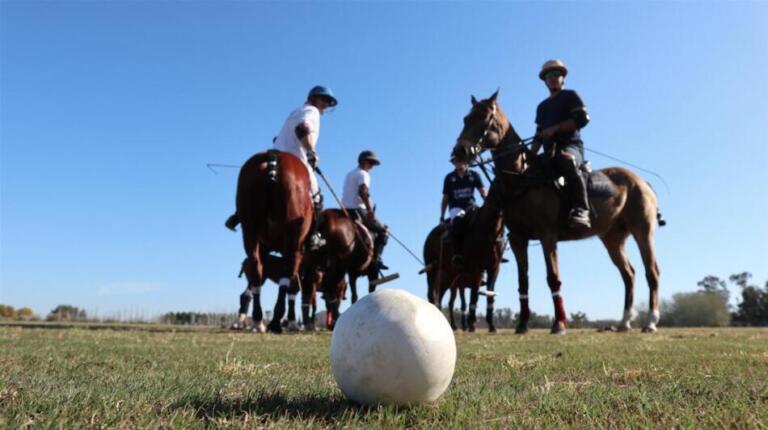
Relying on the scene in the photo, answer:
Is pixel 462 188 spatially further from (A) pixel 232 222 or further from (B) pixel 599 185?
(A) pixel 232 222

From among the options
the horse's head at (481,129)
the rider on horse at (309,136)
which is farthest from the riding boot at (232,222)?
the horse's head at (481,129)

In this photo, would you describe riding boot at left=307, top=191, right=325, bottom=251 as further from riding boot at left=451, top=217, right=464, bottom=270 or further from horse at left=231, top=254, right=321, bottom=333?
riding boot at left=451, top=217, right=464, bottom=270

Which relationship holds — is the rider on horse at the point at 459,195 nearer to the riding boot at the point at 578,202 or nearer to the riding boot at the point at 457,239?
the riding boot at the point at 457,239

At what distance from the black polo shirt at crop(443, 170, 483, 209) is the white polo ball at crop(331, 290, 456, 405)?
12296 millimetres

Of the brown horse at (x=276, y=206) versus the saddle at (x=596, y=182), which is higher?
the saddle at (x=596, y=182)

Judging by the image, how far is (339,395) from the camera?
2.81m

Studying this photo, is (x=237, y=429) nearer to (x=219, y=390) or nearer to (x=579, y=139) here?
(x=219, y=390)

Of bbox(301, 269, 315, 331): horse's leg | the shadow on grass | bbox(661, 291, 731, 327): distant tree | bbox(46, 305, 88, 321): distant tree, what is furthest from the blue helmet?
bbox(661, 291, 731, 327): distant tree

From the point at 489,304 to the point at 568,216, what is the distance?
701cm

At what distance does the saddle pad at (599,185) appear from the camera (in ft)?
35.4

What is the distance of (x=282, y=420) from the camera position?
2098mm

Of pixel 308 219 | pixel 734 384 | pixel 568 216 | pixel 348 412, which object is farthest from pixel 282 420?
pixel 568 216

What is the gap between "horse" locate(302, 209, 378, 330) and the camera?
12930mm

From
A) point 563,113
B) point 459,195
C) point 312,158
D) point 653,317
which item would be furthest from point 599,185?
point 312,158
